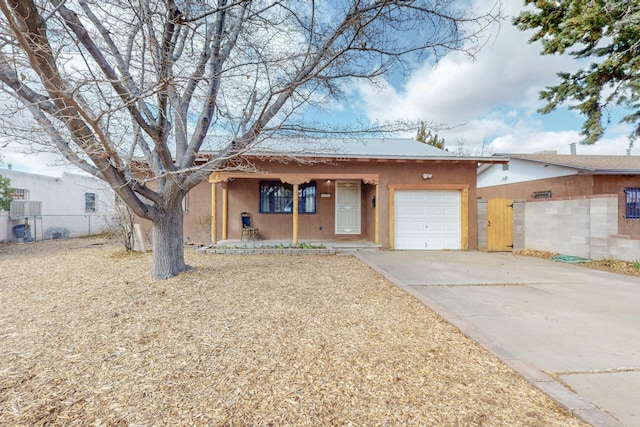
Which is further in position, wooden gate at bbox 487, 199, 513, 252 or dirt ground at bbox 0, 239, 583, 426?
wooden gate at bbox 487, 199, 513, 252

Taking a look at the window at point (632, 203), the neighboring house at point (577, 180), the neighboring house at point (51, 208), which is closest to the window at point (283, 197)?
the neighboring house at point (51, 208)

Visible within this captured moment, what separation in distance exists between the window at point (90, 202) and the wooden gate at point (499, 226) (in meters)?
20.4

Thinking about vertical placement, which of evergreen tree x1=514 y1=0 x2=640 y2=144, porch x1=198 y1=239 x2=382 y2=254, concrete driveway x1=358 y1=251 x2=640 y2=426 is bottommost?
concrete driveway x1=358 y1=251 x2=640 y2=426

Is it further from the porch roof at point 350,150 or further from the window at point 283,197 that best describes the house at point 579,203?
the window at point 283,197

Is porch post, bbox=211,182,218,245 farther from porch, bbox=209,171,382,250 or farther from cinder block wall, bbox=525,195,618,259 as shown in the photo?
cinder block wall, bbox=525,195,618,259

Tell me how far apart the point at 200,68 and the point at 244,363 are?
174 inches

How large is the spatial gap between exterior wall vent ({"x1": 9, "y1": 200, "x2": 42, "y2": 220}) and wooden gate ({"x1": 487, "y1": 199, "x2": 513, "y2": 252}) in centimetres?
1822

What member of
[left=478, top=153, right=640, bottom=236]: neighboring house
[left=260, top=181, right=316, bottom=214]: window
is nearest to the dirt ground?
[left=260, top=181, right=316, bottom=214]: window

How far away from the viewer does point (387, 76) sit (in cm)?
500

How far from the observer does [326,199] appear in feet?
34.6

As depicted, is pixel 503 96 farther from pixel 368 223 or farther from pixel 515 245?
pixel 368 223

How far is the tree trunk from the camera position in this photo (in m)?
5.05

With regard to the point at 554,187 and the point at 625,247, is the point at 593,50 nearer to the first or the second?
the point at 625,247

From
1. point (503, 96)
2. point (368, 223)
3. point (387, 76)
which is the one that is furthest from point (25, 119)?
point (503, 96)
